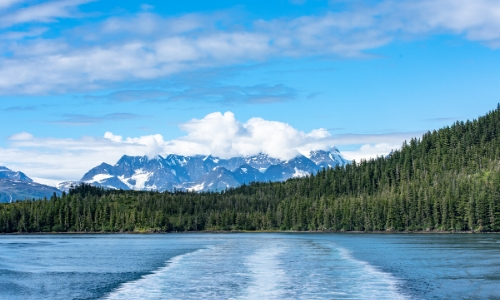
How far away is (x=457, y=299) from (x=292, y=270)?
30.2 m

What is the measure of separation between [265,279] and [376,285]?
13298 millimetres

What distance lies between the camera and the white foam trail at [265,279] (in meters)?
60.4

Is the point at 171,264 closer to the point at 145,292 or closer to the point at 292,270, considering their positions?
the point at 292,270

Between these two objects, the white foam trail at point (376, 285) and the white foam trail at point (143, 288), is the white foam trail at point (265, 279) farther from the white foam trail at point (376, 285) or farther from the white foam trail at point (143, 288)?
the white foam trail at point (143, 288)

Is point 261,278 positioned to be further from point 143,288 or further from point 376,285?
point 143,288

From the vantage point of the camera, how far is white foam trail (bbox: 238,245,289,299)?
6044cm

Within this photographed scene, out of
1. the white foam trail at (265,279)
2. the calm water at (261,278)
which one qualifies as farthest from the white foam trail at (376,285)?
the white foam trail at (265,279)

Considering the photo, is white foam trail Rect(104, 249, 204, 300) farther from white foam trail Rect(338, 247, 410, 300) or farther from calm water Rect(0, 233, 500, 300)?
white foam trail Rect(338, 247, 410, 300)

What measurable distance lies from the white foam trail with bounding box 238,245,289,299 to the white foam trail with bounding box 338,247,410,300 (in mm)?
8172

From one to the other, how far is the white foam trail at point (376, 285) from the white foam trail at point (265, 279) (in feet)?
26.8

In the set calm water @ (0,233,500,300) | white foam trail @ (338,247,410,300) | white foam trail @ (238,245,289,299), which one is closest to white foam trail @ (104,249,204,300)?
calm water @ (0,233,500,300)

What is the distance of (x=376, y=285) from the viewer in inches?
2611

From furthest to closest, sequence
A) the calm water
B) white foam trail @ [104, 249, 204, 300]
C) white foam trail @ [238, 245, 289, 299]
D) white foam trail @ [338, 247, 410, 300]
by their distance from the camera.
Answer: the calm water, white foam trail @ [238, 245, 289, 299], white foam trail @ [104, 249, 204, 300], white foam trail @ [338, 247, 410, 300]

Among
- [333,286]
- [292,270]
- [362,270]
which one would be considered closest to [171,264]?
[292,270]
